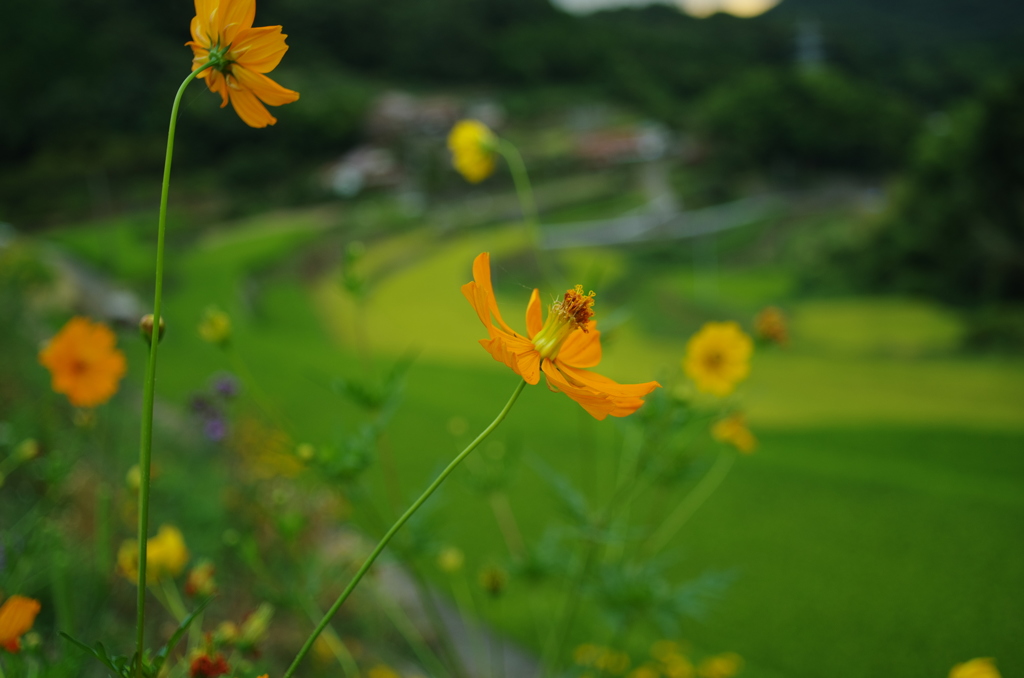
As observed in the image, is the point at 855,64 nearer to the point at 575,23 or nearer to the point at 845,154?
the point at 845,154

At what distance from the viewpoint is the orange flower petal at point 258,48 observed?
0.27 metres

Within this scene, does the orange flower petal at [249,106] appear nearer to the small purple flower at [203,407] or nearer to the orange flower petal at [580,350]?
the orange flower petal at [580,350]

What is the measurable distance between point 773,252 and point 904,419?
3.20 metres

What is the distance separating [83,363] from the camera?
53 centimetres

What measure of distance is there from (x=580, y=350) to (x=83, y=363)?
0.43 meters

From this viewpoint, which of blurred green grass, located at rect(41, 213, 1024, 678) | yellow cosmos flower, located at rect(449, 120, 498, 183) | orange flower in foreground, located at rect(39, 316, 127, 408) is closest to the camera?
orange flower in foreground, located at rect(39, 316, 127, 408)

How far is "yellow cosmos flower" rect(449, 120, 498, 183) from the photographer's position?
902 millimetres

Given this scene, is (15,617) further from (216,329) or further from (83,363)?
(216,329)

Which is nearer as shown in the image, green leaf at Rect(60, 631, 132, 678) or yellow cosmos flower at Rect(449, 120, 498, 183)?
green leaf at Rect(60, 631, 132, 678)

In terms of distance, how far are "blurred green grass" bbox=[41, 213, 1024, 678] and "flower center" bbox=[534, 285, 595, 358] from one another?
21mm

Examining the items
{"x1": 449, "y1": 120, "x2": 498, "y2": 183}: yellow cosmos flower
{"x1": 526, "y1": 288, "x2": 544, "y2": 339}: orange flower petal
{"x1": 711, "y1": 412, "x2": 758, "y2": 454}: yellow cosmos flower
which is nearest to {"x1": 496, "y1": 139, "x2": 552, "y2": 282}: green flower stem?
{"x1": 449, "y1": 120, "x2": 498, "y2": 183}: yellow cosmos flower

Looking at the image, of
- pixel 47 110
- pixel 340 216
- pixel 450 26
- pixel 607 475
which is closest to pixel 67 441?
pixel 607 475

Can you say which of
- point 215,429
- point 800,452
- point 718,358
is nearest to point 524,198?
point 718,358

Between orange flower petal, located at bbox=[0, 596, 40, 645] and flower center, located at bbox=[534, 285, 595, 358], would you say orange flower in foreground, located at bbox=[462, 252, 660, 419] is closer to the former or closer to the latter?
flower center, located at bbox=[534, 285, 595, 358]
